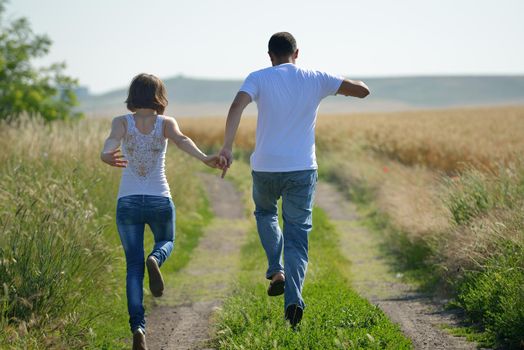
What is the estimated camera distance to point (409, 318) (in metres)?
8.74

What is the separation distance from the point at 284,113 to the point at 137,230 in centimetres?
139

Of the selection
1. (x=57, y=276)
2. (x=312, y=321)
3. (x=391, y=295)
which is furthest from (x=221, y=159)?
(x=391, y=295)

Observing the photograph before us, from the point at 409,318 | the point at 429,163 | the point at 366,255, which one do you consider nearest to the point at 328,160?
the point at 429,163

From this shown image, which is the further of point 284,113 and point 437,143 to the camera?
point 437,143

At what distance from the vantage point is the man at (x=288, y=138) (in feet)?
23.3

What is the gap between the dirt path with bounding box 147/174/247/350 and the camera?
835 cm

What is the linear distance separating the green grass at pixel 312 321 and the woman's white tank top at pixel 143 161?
4.16ft

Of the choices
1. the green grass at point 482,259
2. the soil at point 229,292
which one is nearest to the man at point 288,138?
the soil at point 229,292

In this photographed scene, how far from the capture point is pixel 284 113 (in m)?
7.11

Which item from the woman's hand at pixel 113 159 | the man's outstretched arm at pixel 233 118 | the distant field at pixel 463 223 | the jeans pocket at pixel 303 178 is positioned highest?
the man's outstretched arm at pixel 233 118

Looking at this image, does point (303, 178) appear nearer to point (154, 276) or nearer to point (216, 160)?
point (216, 160)

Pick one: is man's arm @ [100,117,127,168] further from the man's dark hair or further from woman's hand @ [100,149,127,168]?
the man's dark hair

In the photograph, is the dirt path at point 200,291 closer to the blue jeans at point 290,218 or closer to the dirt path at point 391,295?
the blue jeans at point 290,218

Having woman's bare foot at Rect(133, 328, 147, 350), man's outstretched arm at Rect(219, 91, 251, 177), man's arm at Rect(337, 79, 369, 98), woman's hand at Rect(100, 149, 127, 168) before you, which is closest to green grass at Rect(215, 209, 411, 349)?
woman's bare foot at Rect(133, 328, 147, 350)
